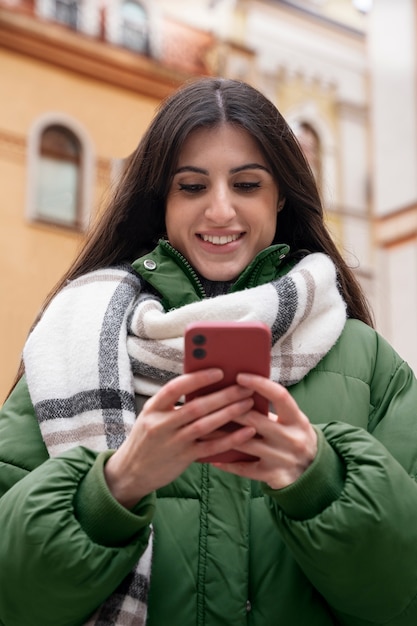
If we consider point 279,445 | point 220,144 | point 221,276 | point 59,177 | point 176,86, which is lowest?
point 279,445

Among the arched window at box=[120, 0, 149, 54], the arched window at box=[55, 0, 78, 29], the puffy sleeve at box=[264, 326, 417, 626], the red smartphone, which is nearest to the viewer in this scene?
the red smartphone

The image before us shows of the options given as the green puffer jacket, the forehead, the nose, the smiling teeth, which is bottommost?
the green puffer jacket

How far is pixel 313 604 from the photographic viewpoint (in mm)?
1415

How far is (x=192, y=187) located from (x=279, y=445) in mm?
644

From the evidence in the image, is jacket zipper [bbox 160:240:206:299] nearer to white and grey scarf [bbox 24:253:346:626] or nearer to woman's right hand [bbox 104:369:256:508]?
white and grey scarf [bbox 24:253:346:626]

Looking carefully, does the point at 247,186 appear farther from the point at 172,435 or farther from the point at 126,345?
the point at 172,435

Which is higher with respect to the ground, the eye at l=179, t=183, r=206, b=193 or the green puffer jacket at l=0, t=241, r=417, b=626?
the eye at l=179, t=183, r=206, b=193

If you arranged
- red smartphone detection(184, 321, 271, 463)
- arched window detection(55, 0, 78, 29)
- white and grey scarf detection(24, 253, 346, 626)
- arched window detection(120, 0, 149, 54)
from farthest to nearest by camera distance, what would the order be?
arched window detection(120, 0, 149, 54) < arched window detection(55, 0, 78, 29) < white and grey scarf detection(24, 253, 346, 626) < red smartphone detection(184, 321, 271, 463)

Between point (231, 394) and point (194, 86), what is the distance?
2.89ft

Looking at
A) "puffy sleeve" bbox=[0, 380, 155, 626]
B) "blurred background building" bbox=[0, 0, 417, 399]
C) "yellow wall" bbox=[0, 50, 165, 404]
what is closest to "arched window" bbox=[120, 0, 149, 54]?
"blurred background building" bbox=[0, 0, 417, 399]

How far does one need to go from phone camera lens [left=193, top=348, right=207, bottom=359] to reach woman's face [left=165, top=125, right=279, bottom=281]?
1.84ft

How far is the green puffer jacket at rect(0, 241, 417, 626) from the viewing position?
128 centimetres

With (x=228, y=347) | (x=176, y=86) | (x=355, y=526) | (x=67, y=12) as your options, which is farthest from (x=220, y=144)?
(x=67, y=12)

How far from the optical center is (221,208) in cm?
169
